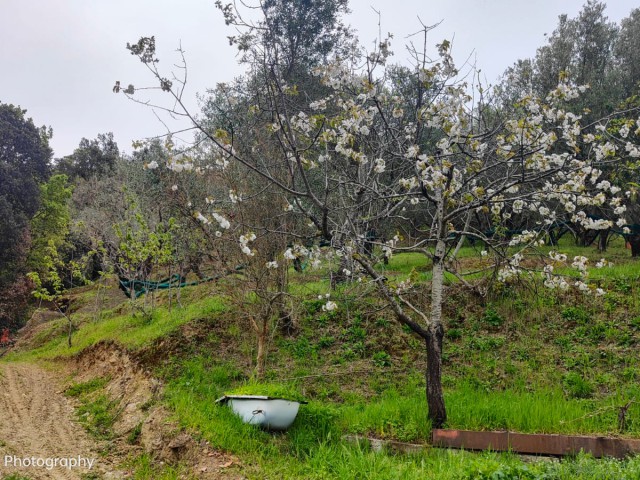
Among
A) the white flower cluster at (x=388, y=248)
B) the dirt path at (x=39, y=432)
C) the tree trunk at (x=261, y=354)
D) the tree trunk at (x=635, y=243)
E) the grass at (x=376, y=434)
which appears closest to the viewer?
the grass at (x=376, y=434)

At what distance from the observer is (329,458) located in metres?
4.96

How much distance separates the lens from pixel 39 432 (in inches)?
272

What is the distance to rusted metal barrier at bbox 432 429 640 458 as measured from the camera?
15.2 feet

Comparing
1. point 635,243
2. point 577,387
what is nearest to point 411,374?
point 577,387

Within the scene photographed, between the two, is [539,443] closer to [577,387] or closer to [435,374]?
[435,374]

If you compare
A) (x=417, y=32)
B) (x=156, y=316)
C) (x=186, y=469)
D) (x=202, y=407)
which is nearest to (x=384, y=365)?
(x=202, y=407)

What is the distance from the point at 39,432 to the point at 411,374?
18.3 feet

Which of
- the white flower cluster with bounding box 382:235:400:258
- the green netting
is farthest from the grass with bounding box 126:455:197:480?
the green netting

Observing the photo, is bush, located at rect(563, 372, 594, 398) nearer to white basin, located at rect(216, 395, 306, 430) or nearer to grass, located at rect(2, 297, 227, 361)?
white basin, located at rect(216, 395, 306, 430)

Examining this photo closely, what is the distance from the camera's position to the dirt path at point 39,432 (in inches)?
213

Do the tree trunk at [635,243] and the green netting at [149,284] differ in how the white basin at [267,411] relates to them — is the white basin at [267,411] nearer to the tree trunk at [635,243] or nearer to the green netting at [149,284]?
the green netting at [149,284]

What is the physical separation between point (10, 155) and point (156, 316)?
15859mm

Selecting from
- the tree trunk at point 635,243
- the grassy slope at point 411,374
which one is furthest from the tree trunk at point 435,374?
the tree trunk at point 635,243

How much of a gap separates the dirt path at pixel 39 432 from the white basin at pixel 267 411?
1808 millimetres
